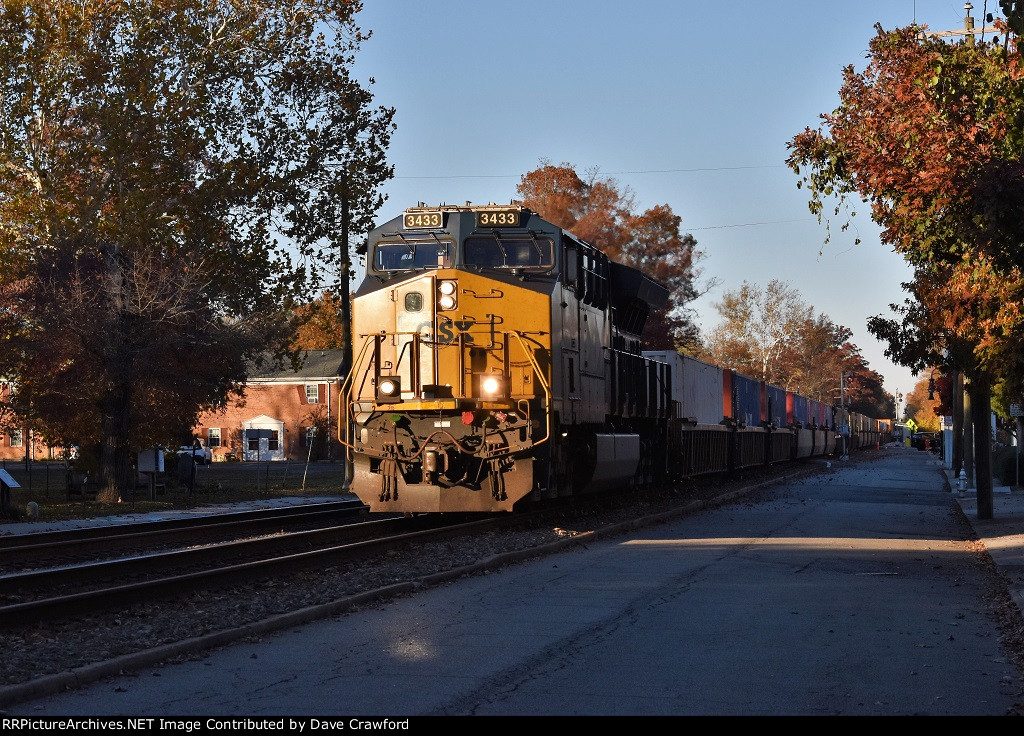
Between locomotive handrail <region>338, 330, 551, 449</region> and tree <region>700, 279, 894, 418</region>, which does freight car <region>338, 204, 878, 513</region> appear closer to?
locomotive handrail <region>338, 330, 551, 449</region>

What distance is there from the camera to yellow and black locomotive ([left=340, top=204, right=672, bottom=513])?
17625mm

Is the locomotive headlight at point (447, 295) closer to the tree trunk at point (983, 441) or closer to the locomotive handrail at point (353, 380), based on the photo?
the locomotive handrail at point (353, 380)

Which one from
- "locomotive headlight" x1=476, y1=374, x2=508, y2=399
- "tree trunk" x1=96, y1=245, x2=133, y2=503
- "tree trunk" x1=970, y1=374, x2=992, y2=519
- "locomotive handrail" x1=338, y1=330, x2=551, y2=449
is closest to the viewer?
"locomotive handrail" x1=338, y1=330, x2=551, y2=449

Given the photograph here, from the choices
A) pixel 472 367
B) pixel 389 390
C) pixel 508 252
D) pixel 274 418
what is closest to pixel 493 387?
pixel 472 367

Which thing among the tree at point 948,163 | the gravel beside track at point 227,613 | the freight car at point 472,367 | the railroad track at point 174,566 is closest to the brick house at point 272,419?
the railroad track at point 174,566

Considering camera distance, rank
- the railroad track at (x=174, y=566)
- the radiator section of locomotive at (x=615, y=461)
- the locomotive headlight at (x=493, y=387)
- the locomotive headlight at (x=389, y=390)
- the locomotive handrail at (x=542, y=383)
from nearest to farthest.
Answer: the railroad track at (x=174, y=566), the locomotive handrail at (x=542, y=383), the locomotive headlight at (x=493, y=387), the locomotive headlight at (x=389, y=390), the radiator section of locomotive at (x=615, y=461)

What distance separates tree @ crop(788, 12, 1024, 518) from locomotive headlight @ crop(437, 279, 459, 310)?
521 cm

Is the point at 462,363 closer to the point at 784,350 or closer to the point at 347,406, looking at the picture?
the point at 347,406

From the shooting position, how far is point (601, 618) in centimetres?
1084

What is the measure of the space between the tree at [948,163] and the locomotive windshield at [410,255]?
5.55 m

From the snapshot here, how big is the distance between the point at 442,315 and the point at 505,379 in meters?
1.34

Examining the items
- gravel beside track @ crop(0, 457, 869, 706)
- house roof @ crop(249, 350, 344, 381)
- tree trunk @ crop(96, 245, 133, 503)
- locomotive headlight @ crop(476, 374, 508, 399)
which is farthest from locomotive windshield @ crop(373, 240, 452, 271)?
house roof @ crop(249, 350, 344, 381)

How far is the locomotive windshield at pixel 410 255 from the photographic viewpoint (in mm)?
18656
